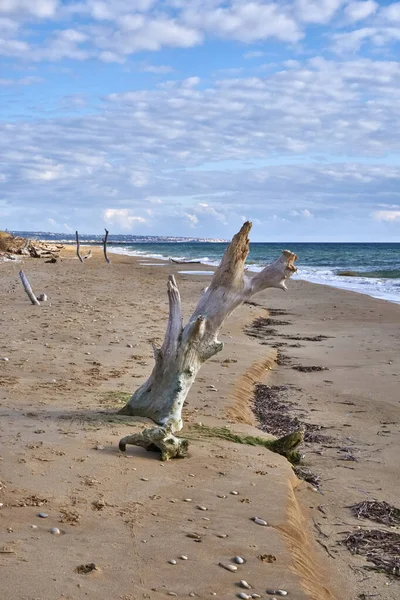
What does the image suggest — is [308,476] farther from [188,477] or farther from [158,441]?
[158,441]

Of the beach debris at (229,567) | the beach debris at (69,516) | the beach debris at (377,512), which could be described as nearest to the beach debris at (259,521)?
the beach debris at (229,567)

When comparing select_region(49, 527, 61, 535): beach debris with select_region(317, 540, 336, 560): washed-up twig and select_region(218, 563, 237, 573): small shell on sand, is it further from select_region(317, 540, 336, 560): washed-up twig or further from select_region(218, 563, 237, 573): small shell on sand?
select_region(317, 540, 336, 560): washed-up twig

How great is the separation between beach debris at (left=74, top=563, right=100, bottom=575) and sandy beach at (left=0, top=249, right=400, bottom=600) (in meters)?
0.01

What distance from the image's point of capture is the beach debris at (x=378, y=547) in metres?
5.04

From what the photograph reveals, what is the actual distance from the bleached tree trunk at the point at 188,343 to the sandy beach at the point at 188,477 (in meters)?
0.33

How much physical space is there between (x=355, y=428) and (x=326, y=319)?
1061 cm

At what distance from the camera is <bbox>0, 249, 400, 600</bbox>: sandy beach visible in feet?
14.2

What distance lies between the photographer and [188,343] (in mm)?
7703

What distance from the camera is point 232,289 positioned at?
8.03m

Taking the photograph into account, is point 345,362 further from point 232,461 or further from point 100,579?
point 100,579

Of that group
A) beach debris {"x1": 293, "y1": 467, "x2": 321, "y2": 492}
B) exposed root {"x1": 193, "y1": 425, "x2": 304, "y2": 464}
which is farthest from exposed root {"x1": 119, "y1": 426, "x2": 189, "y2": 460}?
beach debris {"x1": 293, "y1": 467, "x2": 321, "y2": 492}

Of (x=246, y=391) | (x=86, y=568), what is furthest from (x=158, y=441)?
(x=246, y=391)

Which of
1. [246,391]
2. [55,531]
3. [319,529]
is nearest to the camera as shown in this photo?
[55,531]

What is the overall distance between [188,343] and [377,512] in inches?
109
